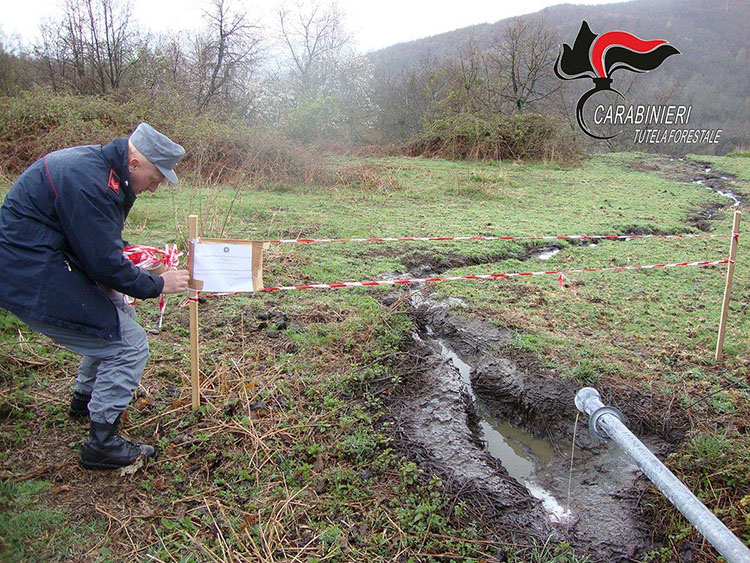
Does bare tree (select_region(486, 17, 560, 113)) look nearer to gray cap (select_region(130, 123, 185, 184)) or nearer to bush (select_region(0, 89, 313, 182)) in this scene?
bush (select_region(0, 89, 313, 182))

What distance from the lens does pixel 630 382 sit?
436 cm

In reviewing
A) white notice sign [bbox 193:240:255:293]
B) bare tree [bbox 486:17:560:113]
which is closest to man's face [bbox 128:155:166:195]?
white notice sign [bbox 193:240:255:293]

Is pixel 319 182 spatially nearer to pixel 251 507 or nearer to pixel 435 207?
pixel 435 207

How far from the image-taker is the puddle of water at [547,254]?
325 inches

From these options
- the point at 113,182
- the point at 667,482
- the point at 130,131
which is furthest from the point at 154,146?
the point at 130,131

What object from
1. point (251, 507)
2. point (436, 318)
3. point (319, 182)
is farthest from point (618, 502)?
point (319, 182)

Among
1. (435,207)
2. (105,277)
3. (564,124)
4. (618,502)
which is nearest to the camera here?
(105,277)

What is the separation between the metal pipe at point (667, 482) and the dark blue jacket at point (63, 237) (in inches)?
96.4

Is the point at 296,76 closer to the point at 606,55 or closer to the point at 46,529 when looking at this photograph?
the point at 606,55

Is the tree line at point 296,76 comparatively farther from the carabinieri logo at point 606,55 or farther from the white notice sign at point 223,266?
the white notice sign at point 223,266

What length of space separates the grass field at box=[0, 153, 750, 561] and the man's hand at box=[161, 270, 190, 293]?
1.07 meters

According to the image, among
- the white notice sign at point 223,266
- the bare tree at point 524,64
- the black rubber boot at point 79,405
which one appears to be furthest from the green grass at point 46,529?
the bare tree at point 524,64

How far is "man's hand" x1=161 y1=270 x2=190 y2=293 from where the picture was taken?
9.89 feet

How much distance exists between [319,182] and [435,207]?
11.2 feet
